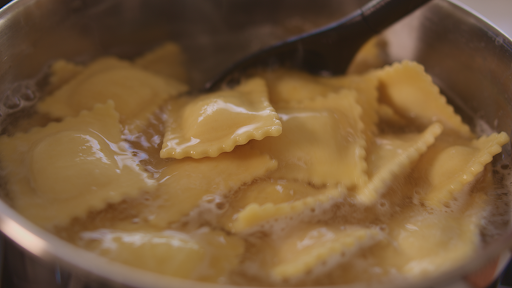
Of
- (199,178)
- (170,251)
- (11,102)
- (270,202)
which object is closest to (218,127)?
(199,178)

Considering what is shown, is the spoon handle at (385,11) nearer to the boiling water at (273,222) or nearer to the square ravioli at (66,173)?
the boiling water at (273,222)

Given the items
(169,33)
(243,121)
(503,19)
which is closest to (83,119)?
(243,121)

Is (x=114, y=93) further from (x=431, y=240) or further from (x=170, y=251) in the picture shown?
(x=431, y=240)

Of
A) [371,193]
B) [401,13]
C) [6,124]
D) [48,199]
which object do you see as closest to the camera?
[48,199]

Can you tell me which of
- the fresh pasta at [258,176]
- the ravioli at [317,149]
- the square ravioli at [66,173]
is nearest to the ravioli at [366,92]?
the fresh pasta at [258,176]

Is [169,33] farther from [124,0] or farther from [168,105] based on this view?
[168,105]

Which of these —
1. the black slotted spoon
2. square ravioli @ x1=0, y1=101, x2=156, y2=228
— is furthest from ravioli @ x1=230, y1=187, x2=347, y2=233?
the black slotted spoon
